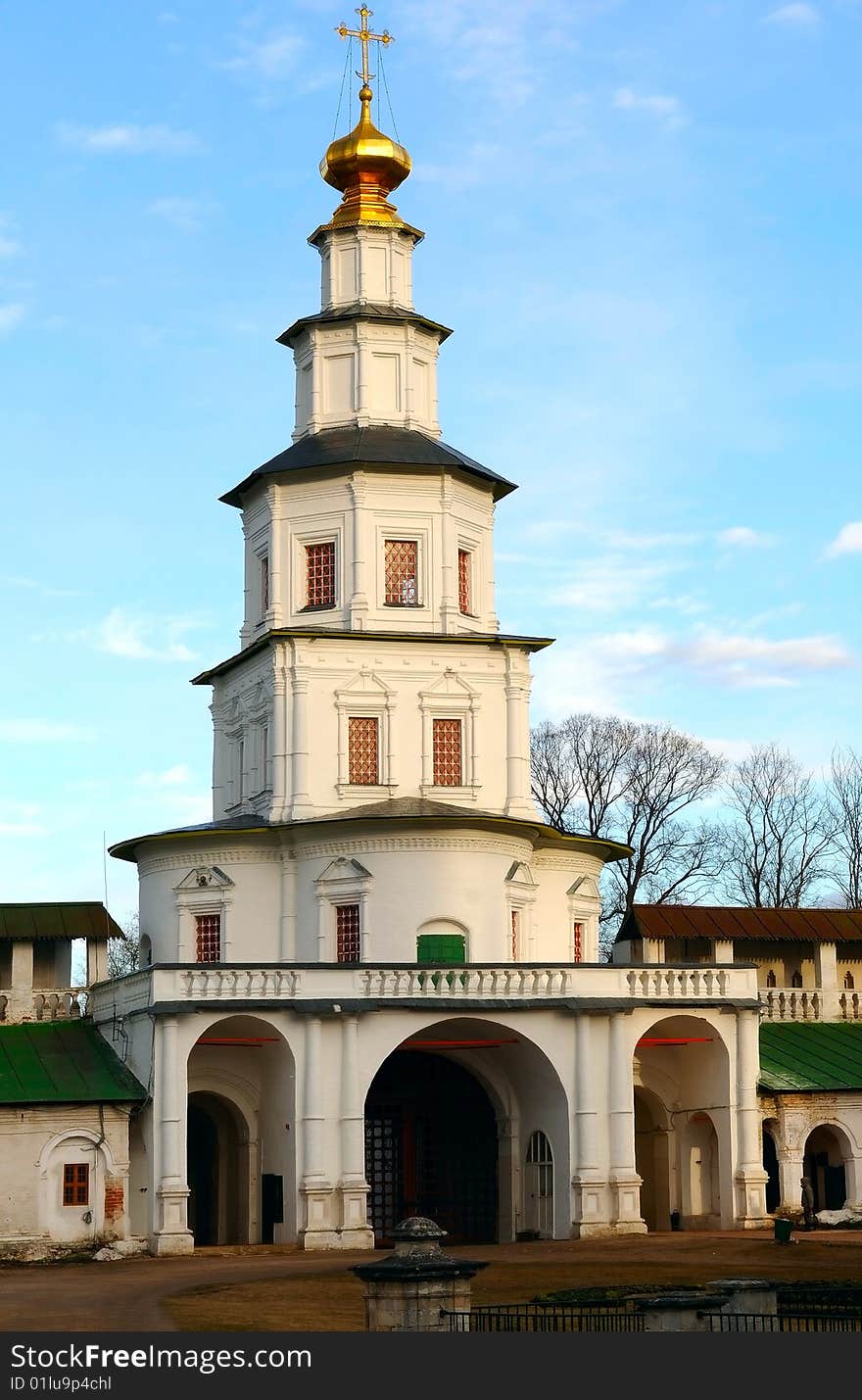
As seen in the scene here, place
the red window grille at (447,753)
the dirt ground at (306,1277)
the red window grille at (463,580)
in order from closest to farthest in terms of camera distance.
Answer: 1. the dirt ground at (306,1277)
2. the red window grille at (447,753)
3. the red window grille at (463,580)

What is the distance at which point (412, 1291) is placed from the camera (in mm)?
21344

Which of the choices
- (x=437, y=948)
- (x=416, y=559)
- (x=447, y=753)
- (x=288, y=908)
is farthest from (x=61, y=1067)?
(x=416, y=559)

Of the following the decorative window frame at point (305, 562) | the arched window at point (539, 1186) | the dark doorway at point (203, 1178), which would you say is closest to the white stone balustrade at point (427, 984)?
the dark doorway at point (203, 1178)

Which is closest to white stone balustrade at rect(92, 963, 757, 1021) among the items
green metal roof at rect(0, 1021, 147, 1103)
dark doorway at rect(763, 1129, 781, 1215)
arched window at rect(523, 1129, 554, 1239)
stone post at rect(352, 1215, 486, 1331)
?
green metal roof at rect(0, 1021, 147, 1103)

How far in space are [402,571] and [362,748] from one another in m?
3.92

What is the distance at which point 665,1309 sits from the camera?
67.0 feet

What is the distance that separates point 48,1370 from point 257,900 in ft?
80.1

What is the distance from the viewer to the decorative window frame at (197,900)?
43.5 meters

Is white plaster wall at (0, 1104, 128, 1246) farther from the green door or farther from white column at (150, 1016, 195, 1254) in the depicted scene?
the green door

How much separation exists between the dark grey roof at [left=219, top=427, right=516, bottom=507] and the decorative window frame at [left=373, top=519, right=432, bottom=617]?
129 cm

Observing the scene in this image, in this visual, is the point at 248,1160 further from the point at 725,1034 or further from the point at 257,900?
the point at 725,1034

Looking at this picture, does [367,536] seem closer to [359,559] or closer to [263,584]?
[359,559]

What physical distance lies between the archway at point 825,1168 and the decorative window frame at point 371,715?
1108 centimetres

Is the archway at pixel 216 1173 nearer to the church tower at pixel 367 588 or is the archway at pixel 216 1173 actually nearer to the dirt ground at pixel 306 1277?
the dirt ground at pixel 306 1277
